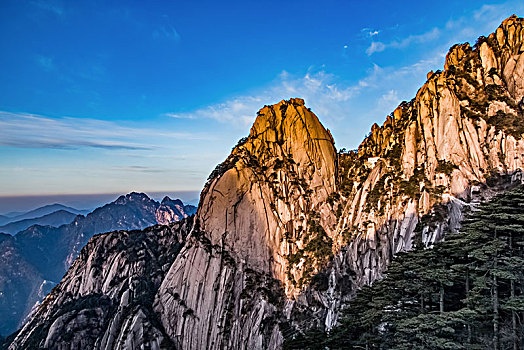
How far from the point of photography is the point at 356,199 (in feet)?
197

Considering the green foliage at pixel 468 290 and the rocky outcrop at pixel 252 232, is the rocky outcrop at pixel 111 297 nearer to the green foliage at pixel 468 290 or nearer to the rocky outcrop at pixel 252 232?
the rocky outcrop at pixel 252 232

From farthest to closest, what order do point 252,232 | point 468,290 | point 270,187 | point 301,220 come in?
point 270,187 → point 301,220 → point 252,232 → point 468,290

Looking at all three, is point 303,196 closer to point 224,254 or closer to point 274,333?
point 224,254

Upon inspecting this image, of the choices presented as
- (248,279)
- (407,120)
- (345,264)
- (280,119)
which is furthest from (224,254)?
(407,120)

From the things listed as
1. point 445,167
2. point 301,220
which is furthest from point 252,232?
point 445,167

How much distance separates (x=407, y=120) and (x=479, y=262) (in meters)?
41.0

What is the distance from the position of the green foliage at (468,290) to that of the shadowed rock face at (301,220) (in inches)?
Answer: 819

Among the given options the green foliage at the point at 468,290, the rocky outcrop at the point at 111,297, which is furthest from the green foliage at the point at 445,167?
the rocky outcrop at the point at 111,297

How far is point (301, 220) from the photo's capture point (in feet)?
221

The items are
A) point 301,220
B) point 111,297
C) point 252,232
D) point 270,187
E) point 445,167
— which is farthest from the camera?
point 111,297

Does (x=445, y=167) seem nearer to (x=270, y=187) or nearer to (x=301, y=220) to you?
(x=301, y=220)

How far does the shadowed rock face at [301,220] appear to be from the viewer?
4831 centimetres

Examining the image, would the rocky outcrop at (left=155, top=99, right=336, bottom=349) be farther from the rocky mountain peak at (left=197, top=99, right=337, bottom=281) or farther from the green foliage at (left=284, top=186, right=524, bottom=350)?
the green foliage at (left=284, top=186, right=524, bottom=350)

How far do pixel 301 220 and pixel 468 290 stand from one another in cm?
4614
